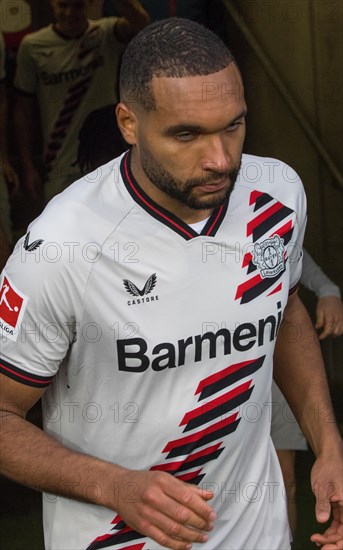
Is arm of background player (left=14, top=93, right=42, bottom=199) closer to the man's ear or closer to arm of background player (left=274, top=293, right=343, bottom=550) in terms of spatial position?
arm of background player (left=274, top=293, right=343, bottom=550)

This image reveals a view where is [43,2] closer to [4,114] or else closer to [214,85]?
[4,114]

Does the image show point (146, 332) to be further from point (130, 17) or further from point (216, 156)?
point (130, 17)

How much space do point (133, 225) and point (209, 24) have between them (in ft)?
12.7

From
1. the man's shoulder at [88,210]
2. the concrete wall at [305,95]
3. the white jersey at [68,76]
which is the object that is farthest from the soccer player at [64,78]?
the man's shoulder at [88,210]

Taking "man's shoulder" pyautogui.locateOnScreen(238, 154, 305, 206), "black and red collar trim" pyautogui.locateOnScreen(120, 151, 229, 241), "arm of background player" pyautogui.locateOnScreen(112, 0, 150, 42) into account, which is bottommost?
"arm of background player" pyautogui.locateOnScreen(112, 0, 150, 42)

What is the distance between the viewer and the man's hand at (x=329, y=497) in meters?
2.40

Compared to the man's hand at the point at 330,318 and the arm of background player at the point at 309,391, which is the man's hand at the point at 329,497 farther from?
the man's hand at the point at 330,318

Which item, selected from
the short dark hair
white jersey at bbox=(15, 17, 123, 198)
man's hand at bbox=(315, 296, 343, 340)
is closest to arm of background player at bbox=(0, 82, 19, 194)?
white jersey at bbox=(15, 17, 123, 198)

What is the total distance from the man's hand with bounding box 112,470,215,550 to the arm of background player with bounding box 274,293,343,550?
0.56m

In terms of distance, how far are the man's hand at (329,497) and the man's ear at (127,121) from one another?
2.80ft

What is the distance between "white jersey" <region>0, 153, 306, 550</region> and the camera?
223 centimetres

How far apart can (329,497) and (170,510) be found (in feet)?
2.04

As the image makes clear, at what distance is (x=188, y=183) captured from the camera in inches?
87.0

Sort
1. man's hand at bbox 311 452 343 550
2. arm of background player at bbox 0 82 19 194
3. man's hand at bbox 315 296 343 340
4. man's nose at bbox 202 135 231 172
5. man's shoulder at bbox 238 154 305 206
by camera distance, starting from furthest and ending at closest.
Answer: arm of background player at bbox 0 82 19 194 < man's hand at bbox 315 296 343 340 < man's shoulder at bbox 238 154 305 206 < man's hand at bbox 311 452 343 550 < man's nose at bbox 202 135 231 172
